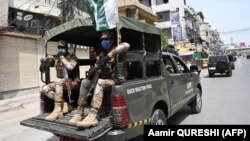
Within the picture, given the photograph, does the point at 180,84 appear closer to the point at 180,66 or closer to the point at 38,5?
the point at 180,66

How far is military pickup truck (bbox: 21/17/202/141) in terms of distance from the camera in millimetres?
4352

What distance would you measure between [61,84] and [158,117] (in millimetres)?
1908

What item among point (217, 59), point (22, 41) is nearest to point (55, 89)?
point (22, 41)

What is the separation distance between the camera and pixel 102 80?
15.3ft

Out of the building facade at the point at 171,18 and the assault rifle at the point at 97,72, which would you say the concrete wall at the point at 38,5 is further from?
the building facade at the point at 171,18

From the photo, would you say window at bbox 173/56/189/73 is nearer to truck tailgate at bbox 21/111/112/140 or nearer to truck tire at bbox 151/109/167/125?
truck tire at bbox 151/109/167/125

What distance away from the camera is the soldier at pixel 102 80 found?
4.48m

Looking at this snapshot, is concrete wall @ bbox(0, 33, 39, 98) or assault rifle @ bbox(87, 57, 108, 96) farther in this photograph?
concrete wall @ bbox(0, 33, 39, 98)

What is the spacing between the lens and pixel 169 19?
155 ft

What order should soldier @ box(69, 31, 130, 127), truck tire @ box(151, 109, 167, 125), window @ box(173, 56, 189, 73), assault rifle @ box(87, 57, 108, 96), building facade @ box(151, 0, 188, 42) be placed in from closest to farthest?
soldier @ box(69, 31, 130, 127)
assault rifle @ box(87, 57, 108, 96)
truck tire @ box(151, 109, 167, 125)
window @ box(173, 56, 189, 73)
building facade @ box(151, 0, 188, 42)

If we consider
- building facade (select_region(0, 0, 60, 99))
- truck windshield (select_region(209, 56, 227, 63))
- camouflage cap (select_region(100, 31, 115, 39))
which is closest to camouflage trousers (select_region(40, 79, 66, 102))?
camouflage cap (select_region(100, 31, 115, 39))

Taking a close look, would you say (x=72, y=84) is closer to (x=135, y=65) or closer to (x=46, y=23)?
(x=135, y=65)

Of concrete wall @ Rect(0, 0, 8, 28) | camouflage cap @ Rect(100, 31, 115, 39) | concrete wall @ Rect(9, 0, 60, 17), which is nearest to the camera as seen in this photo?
camouflage cap @ Rect(100, 31, 115, 39)

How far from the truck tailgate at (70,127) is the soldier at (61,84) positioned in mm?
140
